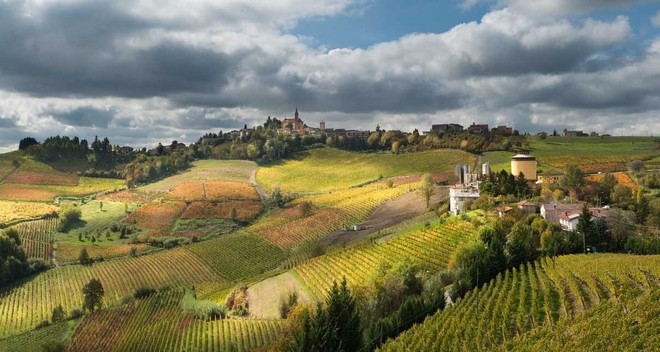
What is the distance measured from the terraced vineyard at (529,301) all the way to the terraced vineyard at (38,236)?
75537 millimetres

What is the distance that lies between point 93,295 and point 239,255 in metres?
20.6

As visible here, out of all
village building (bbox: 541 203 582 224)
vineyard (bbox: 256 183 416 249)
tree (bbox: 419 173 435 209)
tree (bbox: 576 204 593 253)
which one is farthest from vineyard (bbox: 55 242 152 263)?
tree (bbox: 576 204 593 253)

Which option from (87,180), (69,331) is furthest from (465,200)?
(87,180)

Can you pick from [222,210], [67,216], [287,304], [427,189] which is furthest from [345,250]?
[67,216]

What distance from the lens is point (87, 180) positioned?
6033 inches

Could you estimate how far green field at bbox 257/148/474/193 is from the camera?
408 ft

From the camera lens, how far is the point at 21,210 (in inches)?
4532

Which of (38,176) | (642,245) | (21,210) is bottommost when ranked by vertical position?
(21,210)

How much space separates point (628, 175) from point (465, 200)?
27.3 m

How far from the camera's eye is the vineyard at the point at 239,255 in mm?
79688

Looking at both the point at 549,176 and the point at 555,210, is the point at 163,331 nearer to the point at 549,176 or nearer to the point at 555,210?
the point at 555,210

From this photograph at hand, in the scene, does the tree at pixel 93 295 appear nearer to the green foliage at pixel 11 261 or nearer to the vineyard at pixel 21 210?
the green foliage at pixel 11 261

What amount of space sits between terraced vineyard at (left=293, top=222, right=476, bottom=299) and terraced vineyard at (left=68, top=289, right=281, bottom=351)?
322 inches

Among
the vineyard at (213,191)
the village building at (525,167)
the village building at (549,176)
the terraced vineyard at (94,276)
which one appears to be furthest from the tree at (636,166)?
the vineyard at (213,191)
